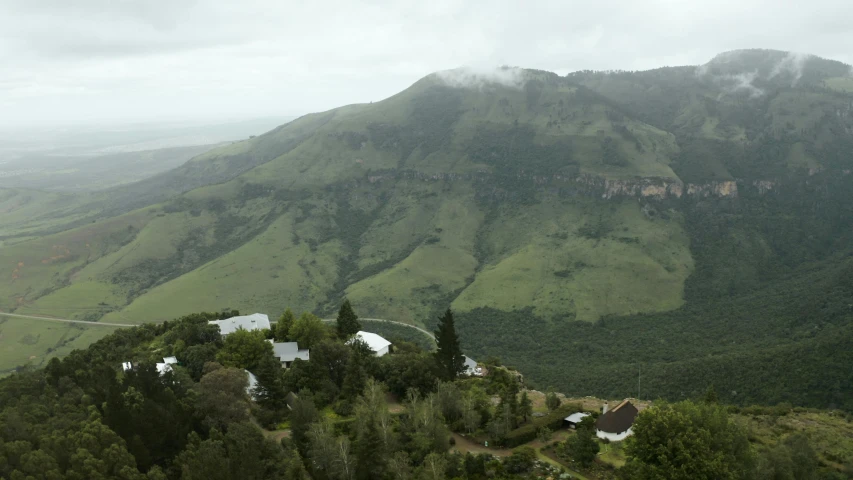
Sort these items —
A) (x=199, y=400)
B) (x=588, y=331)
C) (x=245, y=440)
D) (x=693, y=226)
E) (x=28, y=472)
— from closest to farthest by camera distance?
1. (x=28, y=472)
2. (x=245, y=440)
3. (x=199, y=400)
4. (x=588, y=331)
5. (x=693, y=226)

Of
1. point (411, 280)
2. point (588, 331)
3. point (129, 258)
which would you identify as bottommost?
point (588, 331)

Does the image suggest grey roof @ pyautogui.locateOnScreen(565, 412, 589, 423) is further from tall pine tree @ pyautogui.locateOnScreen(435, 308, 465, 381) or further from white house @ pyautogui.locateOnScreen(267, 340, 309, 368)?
white house @ pyautogui.locateOnScreen(267, 340, 309, 368)

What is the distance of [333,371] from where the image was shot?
5100cm

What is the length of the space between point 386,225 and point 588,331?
9073cm

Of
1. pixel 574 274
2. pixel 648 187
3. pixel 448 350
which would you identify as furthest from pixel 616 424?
pixel 648 187

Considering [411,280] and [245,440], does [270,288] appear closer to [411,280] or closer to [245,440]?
[411,280]

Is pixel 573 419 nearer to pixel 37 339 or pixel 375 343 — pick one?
pixel 375 343

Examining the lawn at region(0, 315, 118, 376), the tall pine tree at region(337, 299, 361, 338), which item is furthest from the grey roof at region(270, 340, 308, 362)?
the lawn at region(0, 315, 118, 376)

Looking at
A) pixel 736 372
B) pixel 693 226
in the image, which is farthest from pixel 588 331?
pixel 693 226

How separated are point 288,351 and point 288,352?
11 centimetres

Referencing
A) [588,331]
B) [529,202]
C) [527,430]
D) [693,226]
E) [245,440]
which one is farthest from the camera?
[529,202]

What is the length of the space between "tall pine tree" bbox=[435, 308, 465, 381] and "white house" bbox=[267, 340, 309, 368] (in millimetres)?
13902

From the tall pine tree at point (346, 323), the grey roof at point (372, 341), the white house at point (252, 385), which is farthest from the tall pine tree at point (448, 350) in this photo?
the white house at point (252, 385)

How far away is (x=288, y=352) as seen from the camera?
5628 cm
